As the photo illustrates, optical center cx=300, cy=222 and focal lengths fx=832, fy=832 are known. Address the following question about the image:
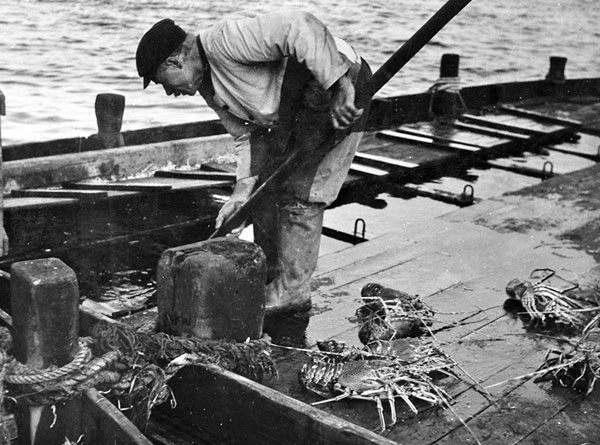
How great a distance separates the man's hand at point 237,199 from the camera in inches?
204

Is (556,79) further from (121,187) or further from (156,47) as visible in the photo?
(156,47)

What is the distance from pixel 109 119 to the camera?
9133 mm

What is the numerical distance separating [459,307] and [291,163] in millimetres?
1498

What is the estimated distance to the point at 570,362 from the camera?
14.6 feet

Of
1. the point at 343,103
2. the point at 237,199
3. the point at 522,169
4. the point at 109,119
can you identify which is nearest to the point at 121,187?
the point at 109,119

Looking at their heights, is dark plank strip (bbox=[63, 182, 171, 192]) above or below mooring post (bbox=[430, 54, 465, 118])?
above

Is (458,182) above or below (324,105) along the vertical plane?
below

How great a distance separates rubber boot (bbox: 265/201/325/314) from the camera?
5.35 meters

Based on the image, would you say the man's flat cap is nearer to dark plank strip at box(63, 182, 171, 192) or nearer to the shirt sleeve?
the shirt sleeve

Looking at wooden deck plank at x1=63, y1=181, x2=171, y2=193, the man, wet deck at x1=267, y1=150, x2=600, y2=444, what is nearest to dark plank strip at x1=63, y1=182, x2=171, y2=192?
wooden deck plank at x1=63, y1=181, x2=171, y2=193

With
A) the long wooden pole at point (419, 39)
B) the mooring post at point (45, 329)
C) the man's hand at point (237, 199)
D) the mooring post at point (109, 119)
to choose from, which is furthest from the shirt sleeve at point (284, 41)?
the mooring post at point (109, 119)

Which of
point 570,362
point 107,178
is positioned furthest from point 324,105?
point 107,178

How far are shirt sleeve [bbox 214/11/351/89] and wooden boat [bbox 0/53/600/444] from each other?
1.64 meters

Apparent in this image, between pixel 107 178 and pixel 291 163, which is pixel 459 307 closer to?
pixel 291 163
